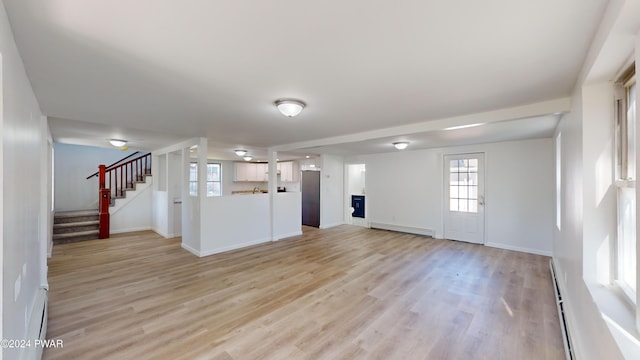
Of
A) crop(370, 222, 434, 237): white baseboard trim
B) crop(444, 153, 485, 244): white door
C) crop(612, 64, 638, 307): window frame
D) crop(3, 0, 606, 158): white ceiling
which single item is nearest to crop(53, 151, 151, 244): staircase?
crop(3, 0, 606, 158): white ceiling

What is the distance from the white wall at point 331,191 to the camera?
24.9 ft

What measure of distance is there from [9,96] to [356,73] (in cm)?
214

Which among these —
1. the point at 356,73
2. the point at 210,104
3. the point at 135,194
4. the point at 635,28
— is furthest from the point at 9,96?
the point at 135,194

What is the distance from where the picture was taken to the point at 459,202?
19.6ft

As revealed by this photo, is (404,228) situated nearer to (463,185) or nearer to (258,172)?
(463,185)

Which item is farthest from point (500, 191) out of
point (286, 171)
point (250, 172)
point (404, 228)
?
point (250, 172)

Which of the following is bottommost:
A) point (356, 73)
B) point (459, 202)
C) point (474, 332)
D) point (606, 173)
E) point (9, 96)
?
point (474, 332)

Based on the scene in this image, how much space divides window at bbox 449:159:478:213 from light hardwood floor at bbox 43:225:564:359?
1.22 meters

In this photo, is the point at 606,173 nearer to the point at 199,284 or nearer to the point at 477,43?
the point at 477,43

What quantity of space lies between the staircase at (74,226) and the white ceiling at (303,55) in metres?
4.11

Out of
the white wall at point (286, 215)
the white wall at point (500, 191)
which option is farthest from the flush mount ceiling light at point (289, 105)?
the white wall at point (500, 191)

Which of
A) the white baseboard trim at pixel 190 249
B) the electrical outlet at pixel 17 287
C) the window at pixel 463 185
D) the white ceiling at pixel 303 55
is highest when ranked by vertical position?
the white ceiling at pixel 303 55

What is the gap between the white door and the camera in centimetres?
564

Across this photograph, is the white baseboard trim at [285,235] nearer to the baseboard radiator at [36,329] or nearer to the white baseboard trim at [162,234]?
the white baseboard trim at [162,234]
